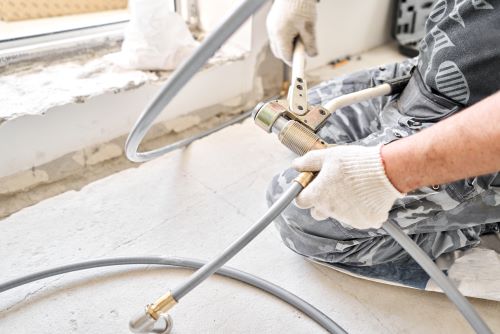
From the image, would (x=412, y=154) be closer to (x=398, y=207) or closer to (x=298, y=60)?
(x=398, y=207)

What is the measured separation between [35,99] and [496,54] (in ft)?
3.29

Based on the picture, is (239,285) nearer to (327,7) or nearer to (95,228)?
(95,228)

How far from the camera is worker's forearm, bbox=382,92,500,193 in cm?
51

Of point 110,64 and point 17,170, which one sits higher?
point 110,64

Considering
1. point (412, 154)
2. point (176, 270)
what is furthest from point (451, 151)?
point (176, 270)

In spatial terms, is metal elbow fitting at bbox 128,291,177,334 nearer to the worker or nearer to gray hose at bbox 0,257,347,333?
gray hose at bbox 0,257,347,333

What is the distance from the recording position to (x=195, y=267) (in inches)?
33.8

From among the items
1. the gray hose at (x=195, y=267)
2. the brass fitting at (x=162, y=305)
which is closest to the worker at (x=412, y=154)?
the gray hose at (x=195, y=267)

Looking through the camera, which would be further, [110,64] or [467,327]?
[110,64]

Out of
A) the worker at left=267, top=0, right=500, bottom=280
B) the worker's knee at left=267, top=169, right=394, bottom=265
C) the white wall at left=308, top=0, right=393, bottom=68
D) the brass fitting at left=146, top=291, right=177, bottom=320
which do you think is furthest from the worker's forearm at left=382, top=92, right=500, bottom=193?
the white wall at left=308, top=0, right=393, bottom=68

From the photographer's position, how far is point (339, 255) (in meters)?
0.87

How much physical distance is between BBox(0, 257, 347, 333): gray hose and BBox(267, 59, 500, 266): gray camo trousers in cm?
12

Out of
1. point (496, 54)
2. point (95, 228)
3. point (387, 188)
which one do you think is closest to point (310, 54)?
point (496, 54)

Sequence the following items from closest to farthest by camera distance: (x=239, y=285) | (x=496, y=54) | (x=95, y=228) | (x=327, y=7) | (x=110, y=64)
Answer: (x=496, y=54) → (x=239, y=285) → (x=95, y=228) → (x=110, y=64) → (x=327, y=7)
